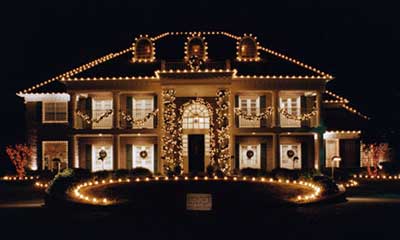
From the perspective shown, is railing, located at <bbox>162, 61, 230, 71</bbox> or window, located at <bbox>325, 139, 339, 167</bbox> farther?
window, located at <bbox>325, 139, 339, 167</bbox>

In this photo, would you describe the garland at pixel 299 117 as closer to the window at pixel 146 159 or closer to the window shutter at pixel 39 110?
the window at pixel 146 159

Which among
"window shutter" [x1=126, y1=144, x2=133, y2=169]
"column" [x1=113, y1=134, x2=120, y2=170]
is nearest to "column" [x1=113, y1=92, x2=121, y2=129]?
"column" [x1=113, y1=134, x2=120, y2=170]

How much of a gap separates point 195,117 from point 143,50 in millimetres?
4670

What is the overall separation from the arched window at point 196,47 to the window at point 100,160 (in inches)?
272

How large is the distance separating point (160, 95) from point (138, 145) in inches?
146

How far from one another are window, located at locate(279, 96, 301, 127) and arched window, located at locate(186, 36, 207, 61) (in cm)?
508

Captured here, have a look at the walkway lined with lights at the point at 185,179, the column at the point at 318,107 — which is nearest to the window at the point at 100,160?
the walkway lined with lights at the point at 185,179

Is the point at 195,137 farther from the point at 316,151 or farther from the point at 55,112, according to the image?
the point at 55,112

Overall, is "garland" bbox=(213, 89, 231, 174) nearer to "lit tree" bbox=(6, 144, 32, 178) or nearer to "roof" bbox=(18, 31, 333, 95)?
"roof" bbox=(18, 31, 333, 95)

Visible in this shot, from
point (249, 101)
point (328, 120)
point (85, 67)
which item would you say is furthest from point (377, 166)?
point (85, 67)

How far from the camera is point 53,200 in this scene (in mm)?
20375

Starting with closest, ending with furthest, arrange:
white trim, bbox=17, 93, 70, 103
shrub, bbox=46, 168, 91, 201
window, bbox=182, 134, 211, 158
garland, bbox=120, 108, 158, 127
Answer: shrub, bbox=46, 168, 91, 201 → garland, bbox=120, 108, 158, 127 → window, bbox=182, 134, 211, 158 → white trim, bbox=17, 93, 70, 103

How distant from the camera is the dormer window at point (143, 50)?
1350 inches

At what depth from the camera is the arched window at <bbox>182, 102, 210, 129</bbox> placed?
3359 cm
